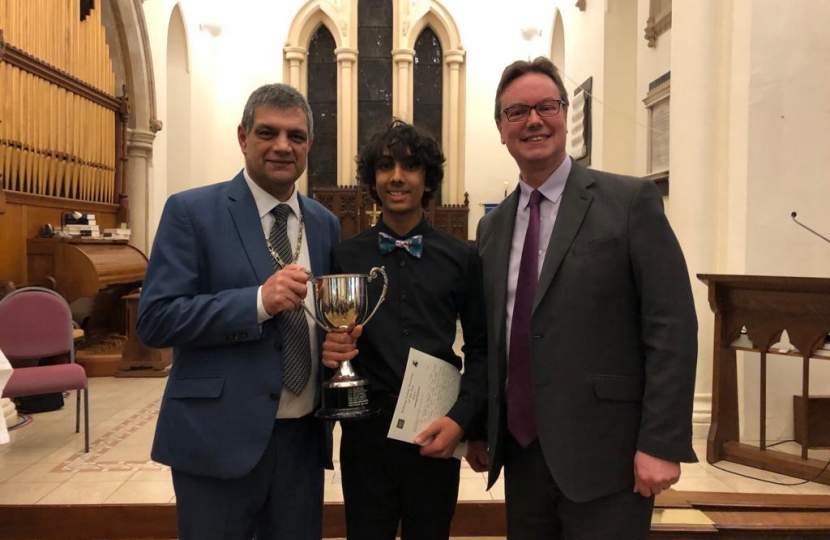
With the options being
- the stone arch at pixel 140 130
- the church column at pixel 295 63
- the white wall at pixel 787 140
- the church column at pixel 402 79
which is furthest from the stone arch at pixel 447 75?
the white wall at pixel 787 140

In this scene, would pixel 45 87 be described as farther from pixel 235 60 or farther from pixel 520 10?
pixel 520 10

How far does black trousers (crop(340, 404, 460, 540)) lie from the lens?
1723 millimetres

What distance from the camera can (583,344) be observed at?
5.20ft

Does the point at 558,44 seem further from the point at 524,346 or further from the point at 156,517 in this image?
the point at 524,346

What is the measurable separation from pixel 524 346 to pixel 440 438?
0.32 m

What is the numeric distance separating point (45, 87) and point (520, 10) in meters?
8.00

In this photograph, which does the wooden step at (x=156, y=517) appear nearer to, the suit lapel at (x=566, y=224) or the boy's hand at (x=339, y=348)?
the boy's hand at (x=339, y=348)

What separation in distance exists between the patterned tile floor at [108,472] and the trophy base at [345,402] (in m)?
1.90

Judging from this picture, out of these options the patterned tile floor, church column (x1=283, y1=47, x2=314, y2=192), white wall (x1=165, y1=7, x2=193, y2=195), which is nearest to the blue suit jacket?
the patterned tile floor

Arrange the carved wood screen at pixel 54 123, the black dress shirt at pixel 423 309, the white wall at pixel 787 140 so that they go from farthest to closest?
the carved wood screen at pixel 54 123 < the white wall at pixel 787 140 < the black dress shirt at pixel 423 309

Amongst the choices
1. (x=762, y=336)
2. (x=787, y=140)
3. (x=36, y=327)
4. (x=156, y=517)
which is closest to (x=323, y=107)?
(x=36, y=327)

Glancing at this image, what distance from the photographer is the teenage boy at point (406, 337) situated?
5.66 feet

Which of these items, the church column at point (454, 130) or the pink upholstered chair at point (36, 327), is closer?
the pink upholstered chair at point (36, 327)

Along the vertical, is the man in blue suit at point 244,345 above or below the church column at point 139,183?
below
